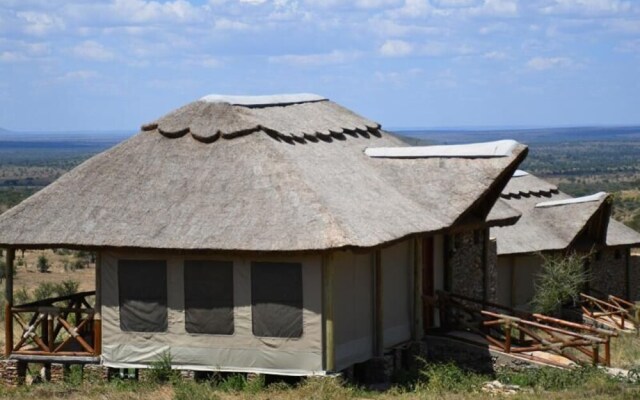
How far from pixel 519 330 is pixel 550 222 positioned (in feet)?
27.2

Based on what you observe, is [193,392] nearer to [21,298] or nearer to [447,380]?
[447,380]

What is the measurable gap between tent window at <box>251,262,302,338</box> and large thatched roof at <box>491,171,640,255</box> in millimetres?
9472

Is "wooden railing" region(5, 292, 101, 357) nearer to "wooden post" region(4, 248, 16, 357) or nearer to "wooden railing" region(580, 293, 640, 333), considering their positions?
"wooden post" region(4, 248, 16, 357)

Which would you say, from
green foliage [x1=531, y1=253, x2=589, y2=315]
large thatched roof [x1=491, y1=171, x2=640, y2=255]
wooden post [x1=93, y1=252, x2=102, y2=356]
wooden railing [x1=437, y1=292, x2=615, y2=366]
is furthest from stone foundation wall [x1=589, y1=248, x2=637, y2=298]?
wooden post [x1=93, y1=252, x2=102, y2=356]

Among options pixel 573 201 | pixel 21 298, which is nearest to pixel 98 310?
pixel 21 298

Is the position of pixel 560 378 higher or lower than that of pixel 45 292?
higher

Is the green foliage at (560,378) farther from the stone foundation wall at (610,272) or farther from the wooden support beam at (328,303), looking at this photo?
the stone foundation wall at (610,272)

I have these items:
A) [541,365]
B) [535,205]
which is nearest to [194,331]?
[541,365]

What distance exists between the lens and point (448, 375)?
17.3m

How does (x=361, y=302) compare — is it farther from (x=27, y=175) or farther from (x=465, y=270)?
(x=27, y=175)

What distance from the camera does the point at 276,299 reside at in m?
16.8

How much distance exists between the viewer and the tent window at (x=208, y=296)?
56.2 ft

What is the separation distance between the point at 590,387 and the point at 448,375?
78.0 inches

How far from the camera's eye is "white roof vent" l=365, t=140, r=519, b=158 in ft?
66.2
